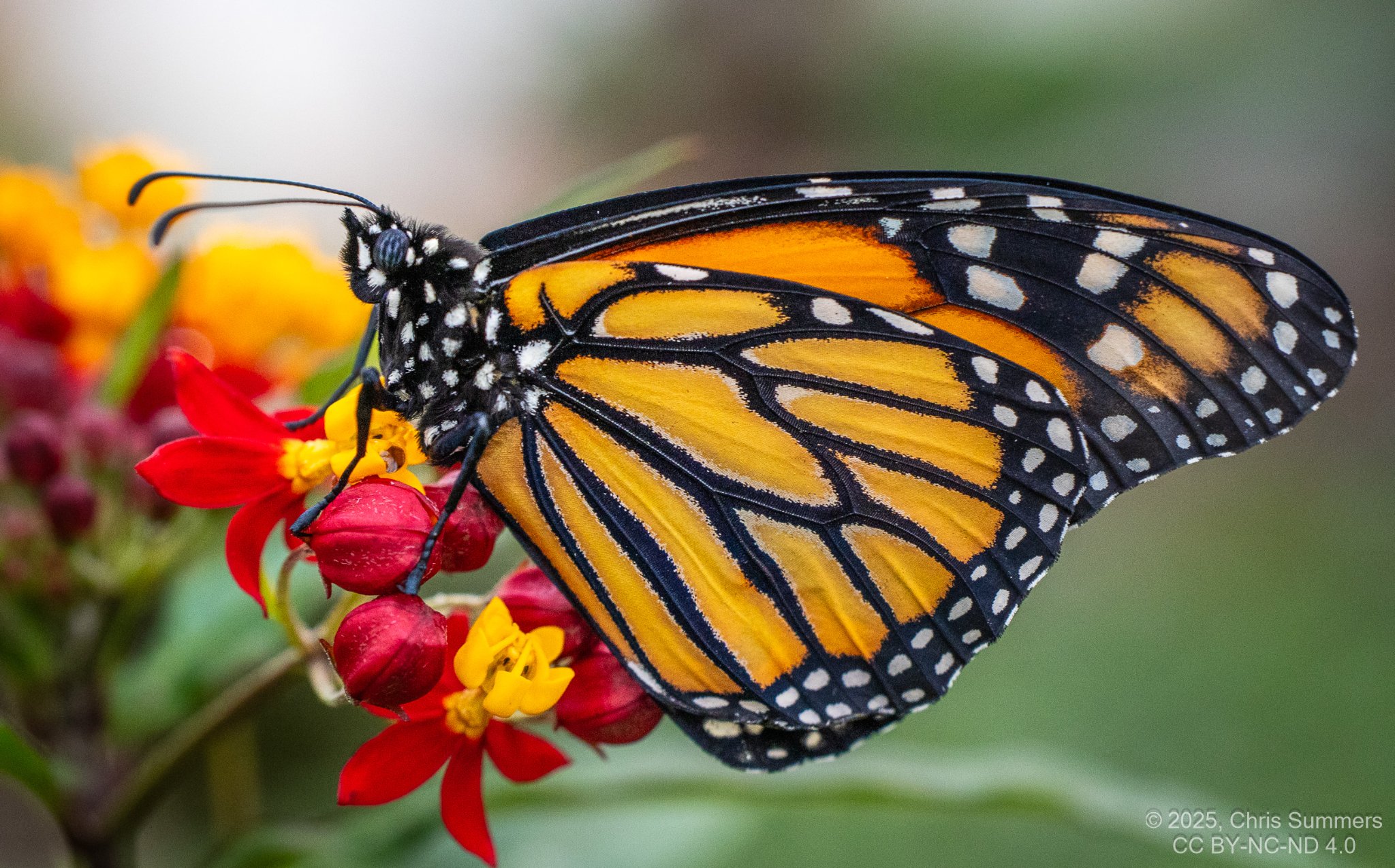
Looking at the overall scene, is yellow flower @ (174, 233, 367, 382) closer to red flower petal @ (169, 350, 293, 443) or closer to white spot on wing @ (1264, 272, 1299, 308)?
red flower petal @ (169, 350, 293, 443)

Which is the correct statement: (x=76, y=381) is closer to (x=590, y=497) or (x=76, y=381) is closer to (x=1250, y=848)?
(x=590, y=497)

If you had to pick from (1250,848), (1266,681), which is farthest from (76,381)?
(1266,681)

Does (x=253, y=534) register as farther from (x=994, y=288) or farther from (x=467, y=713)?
(x=994, y=288)

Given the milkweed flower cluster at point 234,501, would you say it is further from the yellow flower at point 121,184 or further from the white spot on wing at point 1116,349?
the white spot on wing at point 1116,349

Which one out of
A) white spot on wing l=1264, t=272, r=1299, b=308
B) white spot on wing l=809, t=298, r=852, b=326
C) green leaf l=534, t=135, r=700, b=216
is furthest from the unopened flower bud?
white spot on wing l=1264, t=272, r=1299, b=308

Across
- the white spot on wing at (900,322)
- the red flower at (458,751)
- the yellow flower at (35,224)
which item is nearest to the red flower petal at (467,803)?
the red flower at (458,751)

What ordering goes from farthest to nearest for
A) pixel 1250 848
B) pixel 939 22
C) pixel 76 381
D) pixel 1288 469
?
1. pixel 939 22
2. pixel 1288 469
3. pixel 76 381
4. pixel 1250 848
